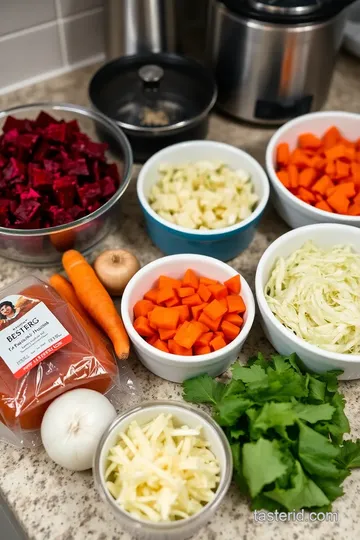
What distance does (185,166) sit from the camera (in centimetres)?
123

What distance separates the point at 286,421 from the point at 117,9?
101cm

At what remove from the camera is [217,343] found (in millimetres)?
950

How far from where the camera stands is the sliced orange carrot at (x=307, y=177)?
3.90 ft

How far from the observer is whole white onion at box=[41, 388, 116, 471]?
83 centimetres

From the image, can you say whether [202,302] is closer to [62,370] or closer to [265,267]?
[265,267]

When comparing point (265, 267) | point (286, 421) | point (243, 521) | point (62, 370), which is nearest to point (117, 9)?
point (265, 267)

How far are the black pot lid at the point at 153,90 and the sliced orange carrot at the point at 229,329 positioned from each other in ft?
1.74

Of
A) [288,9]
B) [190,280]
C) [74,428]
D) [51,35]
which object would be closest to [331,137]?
[288,9]

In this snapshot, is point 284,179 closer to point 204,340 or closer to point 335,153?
point 335,153

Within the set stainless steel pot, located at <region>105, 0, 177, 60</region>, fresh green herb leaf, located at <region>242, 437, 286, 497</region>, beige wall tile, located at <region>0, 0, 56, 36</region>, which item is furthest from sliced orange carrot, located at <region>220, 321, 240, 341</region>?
beige wall tile, located at <region>0, 0, 56, 36</region>

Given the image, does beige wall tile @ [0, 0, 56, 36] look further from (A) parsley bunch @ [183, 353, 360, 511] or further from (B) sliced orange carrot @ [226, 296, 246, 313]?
(A) parsley bunch @ [183, 353, 360, 511]

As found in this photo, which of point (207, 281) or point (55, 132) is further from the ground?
point (55, 132)

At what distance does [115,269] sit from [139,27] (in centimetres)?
64

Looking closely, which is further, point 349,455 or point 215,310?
point 215,310
